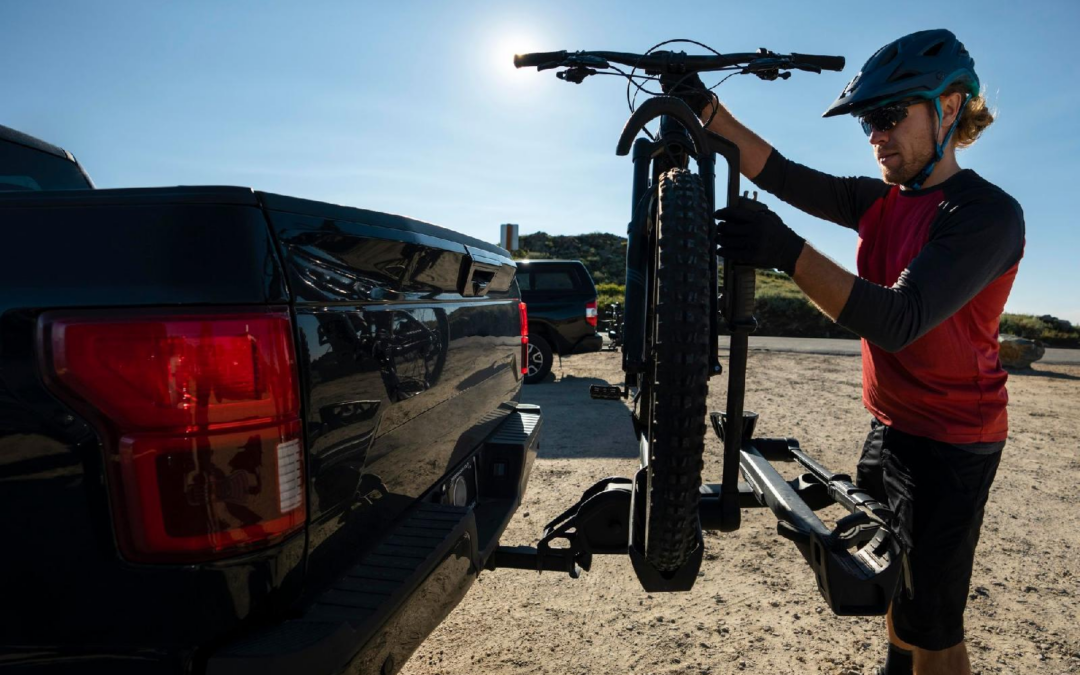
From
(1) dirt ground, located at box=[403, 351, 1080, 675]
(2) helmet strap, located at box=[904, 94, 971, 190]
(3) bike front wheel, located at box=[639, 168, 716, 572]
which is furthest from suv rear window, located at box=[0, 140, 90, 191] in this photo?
(2) helmet strap, located at box=[904, 94, 971, 190]

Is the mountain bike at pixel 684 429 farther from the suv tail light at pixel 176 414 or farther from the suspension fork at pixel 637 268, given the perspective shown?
the suv tail light at pixel 176 414

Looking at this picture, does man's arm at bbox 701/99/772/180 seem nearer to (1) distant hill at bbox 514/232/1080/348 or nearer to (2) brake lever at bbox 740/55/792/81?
(2) brake lever at bbox 740/55/792/81

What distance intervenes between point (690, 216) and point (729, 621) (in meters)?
1.93

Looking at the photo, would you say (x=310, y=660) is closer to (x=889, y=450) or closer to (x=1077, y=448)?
(x=889, y=450)

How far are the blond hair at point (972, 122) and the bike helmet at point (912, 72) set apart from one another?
0.25 ft

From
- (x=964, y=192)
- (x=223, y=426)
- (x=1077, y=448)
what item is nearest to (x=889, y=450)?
(x=964, y=192)

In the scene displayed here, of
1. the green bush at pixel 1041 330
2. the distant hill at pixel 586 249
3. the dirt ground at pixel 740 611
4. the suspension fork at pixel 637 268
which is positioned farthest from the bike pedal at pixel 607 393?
the distant hill at pixel 586 249

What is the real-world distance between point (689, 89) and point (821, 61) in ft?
2.85

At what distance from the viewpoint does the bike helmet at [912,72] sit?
2.06 metres

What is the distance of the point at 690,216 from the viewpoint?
1.87 metres

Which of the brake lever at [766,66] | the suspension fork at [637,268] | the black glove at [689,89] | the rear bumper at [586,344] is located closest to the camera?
the suspension fork at [637,268]

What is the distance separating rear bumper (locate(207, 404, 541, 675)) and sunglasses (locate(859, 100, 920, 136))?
6.07ft

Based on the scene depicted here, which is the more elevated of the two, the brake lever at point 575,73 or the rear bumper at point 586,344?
the brake lever at point 575,73

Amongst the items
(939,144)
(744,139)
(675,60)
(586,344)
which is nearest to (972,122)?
(939,144)
